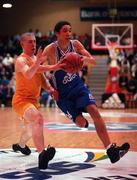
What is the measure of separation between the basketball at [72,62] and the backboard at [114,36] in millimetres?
16028

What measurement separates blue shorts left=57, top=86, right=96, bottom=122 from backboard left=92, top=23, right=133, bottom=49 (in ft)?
51.9

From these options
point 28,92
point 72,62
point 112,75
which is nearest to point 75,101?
point 72,62

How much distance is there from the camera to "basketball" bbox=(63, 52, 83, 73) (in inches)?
203

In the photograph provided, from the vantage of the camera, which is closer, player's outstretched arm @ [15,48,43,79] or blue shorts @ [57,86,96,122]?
player's outstretched arm @ [15,48,43,79]

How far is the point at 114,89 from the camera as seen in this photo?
20.1m

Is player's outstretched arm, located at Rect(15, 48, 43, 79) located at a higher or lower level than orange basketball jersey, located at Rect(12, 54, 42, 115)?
higher

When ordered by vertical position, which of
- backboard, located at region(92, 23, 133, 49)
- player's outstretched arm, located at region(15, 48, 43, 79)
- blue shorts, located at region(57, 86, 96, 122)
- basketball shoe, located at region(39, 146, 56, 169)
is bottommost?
basketball shoe, located at region(39, 146, 56, 169)

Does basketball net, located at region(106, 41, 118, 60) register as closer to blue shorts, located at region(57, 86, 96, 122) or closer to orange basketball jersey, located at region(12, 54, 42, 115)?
orange basketball jersey, located at region(12, 54, 42, 115)

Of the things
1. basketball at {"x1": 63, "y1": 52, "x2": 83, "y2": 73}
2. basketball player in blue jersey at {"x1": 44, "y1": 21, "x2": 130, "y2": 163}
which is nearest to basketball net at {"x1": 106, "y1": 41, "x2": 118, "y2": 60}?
basketball player in blue jersey at {"x1": 44, "y1": 21, "x2": 130, "y2": 163}

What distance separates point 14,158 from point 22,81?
104 cm

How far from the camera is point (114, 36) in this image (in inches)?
837

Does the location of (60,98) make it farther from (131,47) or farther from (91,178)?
(131,47)

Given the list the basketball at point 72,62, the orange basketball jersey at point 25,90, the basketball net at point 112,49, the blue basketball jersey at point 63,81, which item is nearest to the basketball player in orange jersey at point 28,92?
the orange basketball jersey at point 25,90

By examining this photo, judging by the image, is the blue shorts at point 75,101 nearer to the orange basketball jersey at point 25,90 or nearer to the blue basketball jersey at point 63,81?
the blue basketball jersey at point 63,81
